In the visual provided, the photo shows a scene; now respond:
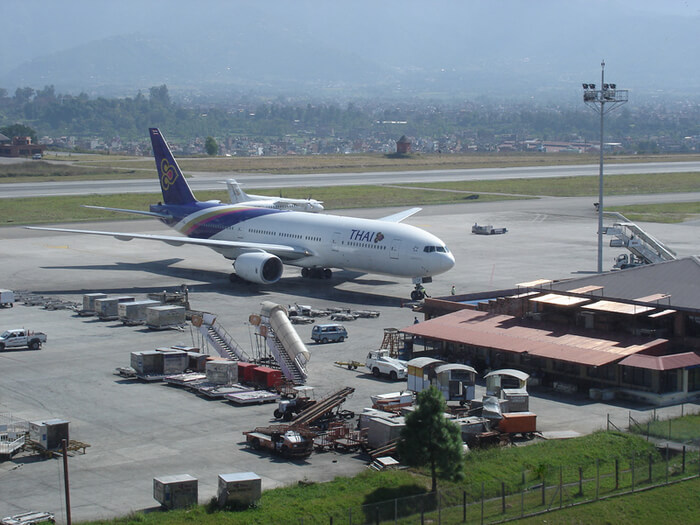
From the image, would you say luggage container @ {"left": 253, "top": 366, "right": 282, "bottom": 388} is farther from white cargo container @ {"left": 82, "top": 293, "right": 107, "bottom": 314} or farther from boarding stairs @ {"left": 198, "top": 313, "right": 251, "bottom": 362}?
white cargo container @ {"left": 82, "top": 293, "right": 107, "bottom": 314}

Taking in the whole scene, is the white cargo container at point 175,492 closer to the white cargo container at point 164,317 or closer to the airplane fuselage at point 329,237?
the white cargo container at point 164,317

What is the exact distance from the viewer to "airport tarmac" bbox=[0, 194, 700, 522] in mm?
34094

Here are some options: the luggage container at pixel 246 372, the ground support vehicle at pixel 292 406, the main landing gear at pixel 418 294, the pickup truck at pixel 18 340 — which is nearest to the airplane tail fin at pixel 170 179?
the main landing gear at pixel 418 294

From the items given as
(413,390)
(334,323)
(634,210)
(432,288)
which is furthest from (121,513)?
(634,210)

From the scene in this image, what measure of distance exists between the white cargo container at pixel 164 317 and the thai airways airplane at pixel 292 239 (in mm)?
11963

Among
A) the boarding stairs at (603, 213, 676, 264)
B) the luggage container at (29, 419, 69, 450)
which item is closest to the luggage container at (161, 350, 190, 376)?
the luggage container at (29, 419, 69, 450)

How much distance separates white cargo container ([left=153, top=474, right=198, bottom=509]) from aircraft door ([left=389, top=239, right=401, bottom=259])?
3715 centimetres

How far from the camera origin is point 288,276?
77125 mm

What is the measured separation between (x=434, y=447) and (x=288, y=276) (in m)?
45.9

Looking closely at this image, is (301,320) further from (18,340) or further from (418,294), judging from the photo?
(18,340)

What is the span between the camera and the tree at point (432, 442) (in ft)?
105

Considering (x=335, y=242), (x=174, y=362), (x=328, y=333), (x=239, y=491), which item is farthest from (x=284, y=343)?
(x=335, y=242)

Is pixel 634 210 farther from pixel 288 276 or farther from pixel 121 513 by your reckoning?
pixel 121 513

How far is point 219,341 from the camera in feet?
167
